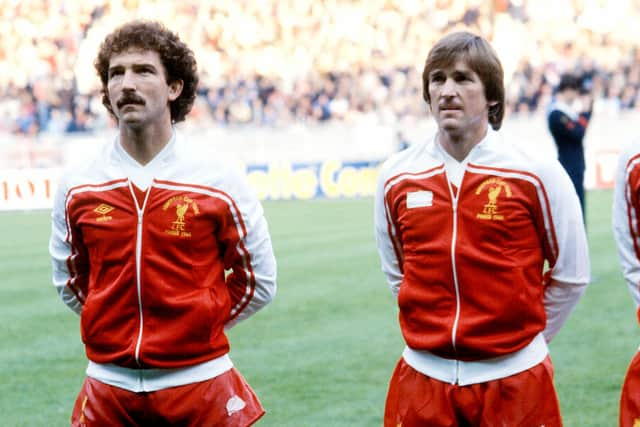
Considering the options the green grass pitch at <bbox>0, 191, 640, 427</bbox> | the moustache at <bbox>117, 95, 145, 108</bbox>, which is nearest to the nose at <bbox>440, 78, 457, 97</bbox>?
the moustache at <bbox>117, 95, 145, 108</bbox>

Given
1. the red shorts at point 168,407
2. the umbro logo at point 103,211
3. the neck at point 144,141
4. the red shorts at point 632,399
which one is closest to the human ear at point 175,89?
the neck at point 144,141

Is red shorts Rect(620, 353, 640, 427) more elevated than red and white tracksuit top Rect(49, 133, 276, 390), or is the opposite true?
red and white tracksuit top Rect(49, 133, 276, 390)

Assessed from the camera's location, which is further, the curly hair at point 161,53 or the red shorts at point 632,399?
the curly hair at point 161,53

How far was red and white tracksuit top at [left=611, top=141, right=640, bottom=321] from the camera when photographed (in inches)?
155

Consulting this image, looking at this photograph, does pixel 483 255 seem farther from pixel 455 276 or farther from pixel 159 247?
pixel 159 247

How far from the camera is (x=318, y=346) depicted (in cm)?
919

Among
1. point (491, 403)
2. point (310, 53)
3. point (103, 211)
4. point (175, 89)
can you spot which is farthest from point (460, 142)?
point (310, 53)

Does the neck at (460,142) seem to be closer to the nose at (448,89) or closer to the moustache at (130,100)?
the nose at (448,89)

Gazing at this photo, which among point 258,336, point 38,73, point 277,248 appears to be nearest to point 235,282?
point 258,336

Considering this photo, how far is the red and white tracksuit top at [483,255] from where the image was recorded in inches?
154

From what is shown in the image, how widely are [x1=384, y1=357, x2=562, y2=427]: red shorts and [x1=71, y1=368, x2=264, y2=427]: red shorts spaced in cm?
59

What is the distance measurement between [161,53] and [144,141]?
30 centimetres

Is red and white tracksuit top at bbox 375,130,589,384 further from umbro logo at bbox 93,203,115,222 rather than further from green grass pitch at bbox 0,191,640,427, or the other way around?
green grass pitch at bbox 0,191,640,427

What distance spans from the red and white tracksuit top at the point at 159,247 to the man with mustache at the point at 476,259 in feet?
2.04
